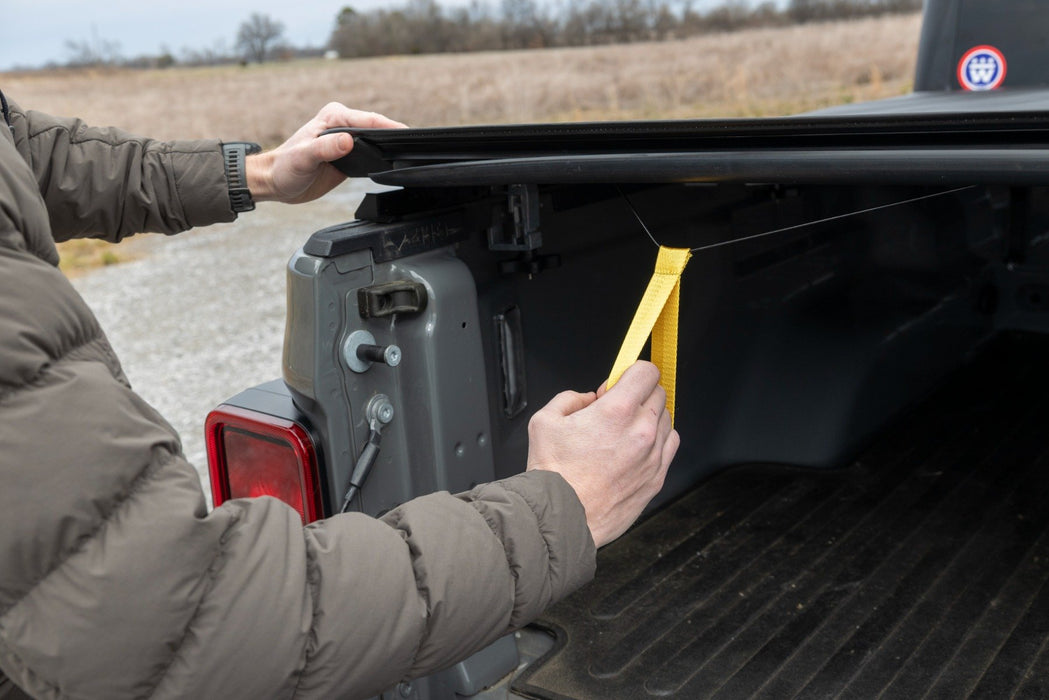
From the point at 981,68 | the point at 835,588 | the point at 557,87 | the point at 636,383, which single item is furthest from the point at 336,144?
the point at 557,87

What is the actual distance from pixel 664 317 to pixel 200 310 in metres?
7.56

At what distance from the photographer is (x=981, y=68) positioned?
3.28 metres

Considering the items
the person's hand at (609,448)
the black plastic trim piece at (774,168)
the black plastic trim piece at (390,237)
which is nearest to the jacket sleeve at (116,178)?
the black plastic trim piece at (390,237)

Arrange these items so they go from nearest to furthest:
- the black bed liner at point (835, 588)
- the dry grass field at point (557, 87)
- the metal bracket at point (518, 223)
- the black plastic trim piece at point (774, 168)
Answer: the black plastic trim piece at point (774, 168) → the metal bracket at point (518, 223) → the black bed liner at point (835, 588) → the dry grass field at point (557, 87)

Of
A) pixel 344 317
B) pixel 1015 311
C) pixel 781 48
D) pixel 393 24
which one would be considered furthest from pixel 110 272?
pixel 393 24

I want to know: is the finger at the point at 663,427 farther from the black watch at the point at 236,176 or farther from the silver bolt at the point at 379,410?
the black watch at the point at 236,176

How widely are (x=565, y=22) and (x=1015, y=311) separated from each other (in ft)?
85.3

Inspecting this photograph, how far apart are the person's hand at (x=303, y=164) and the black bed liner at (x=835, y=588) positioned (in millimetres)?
982

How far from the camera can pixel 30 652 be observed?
0.93 metres

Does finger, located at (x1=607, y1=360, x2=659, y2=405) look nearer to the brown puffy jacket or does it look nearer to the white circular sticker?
the brown puffy jacket

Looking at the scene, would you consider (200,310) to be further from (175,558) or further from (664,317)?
(175,558)

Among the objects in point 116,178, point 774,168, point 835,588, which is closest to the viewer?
point 774,168

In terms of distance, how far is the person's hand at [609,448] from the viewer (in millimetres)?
1267

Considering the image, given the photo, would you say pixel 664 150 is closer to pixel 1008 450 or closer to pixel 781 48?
pixel 1008 450
